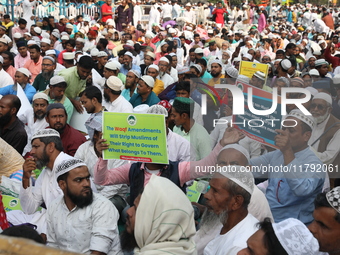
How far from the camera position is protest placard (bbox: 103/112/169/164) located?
3.12 metres

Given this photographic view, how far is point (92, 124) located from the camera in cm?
399

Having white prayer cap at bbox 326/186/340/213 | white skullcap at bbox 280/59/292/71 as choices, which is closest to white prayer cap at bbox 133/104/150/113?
white skullcap at bbox 280/59/292/71

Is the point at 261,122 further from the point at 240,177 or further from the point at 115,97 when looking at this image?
the point at 115,97

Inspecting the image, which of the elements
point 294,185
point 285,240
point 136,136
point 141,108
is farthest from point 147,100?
point 285,240

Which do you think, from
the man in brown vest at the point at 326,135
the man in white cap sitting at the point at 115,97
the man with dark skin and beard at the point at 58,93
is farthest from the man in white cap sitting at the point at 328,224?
the man with dark skin and beard at the point at 58,93

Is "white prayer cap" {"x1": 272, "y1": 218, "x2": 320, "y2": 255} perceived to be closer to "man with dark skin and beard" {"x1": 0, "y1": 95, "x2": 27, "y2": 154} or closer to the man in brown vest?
the man in brown vest

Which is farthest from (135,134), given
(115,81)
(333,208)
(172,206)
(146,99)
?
(146,99)

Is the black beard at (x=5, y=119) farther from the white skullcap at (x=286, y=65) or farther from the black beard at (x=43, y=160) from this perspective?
the white skullcap at (x=286, y=65)

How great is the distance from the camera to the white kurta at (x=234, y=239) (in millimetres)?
2529

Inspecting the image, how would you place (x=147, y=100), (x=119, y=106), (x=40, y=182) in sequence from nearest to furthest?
(x=40, y=182) → (x=119, y=106) → (x=147, y=100)

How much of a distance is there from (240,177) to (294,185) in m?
0.58

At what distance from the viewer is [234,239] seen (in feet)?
8.45

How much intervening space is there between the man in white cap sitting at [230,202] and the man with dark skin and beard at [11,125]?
9.65 ft

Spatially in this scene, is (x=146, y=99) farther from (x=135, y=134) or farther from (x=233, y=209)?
(x=233, y=209)
